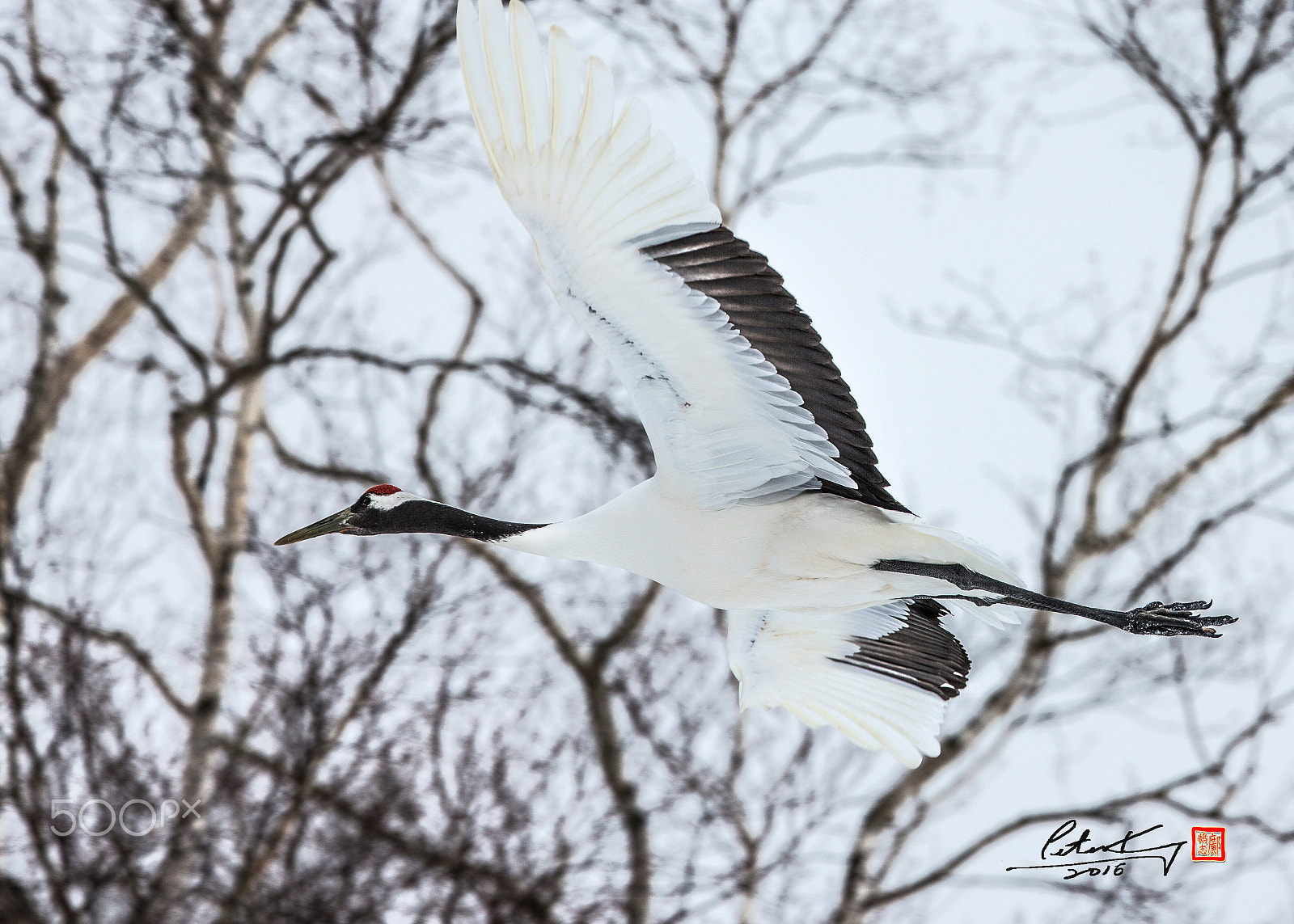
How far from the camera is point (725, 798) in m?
6.89

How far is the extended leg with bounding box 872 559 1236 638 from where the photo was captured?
343 centimetres

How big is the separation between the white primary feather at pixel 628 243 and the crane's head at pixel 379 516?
0.87m

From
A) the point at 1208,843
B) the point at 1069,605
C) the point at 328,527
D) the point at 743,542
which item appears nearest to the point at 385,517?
the point at 328,527

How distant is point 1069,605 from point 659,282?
4.61 ft

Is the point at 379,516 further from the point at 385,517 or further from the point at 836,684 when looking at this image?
the point at 836,684

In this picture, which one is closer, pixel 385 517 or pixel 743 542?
pixel 743 542

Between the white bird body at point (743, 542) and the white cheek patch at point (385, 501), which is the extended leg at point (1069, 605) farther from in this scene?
the white cheek patch at point (385, 501)

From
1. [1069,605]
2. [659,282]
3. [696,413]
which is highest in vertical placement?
[659,282]

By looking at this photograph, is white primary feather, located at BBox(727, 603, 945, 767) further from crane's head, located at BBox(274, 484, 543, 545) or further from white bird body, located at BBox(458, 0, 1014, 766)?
crane's head, located at BBox(274, 484, 543, 545)

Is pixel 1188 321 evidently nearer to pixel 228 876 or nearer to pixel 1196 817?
pixel 1196 817

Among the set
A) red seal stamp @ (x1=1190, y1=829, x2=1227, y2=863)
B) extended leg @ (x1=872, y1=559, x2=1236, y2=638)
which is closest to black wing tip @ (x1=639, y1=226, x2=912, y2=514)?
extended leg @ (x1=872, y1=559, x2=1236, y2=638)

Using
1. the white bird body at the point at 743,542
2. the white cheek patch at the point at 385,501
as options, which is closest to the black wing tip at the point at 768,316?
the white bird body at the point at 743,542

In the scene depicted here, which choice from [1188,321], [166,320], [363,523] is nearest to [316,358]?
[166,320]

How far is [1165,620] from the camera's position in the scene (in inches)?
150
